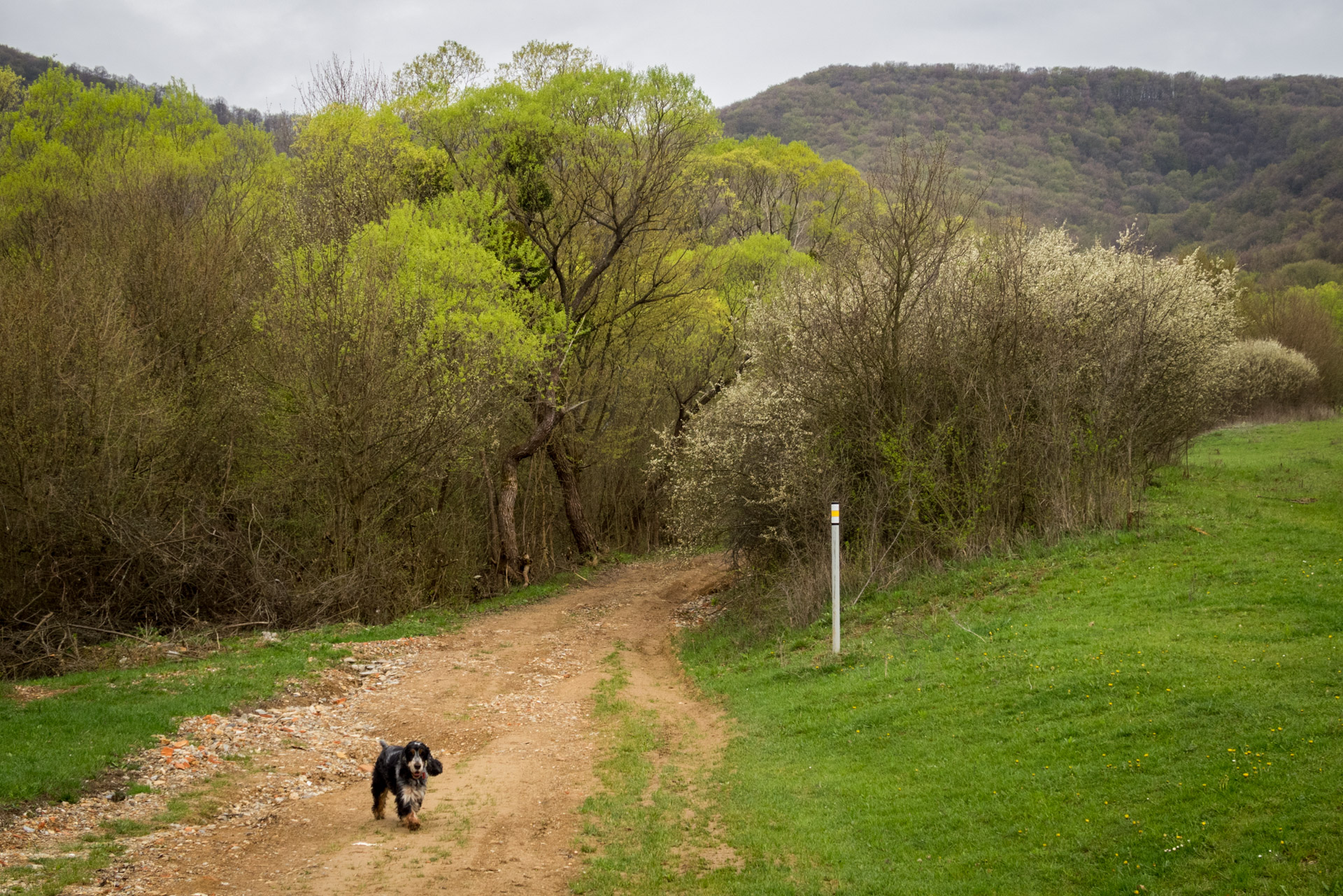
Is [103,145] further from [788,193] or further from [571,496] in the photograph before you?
[788,193]

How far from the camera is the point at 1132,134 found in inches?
3061

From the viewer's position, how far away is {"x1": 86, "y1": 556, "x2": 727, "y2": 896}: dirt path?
6.78 meters

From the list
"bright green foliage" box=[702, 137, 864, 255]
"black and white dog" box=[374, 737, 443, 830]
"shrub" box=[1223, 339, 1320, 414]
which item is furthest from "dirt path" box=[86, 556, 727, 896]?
"shrub" box=[1223, 339, 1320, 414]

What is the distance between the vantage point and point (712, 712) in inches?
481

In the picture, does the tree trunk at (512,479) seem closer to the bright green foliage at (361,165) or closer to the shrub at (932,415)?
the bright green foliage at (361,165)

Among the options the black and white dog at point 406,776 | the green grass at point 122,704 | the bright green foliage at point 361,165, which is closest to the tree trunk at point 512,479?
the bright green foliage at point 361,165

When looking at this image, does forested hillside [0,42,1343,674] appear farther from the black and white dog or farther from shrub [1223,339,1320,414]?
shrub [1223,339,1320,414]

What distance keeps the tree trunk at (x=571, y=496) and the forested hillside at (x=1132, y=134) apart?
1577 inches

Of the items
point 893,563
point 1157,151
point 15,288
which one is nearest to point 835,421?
point 893,563

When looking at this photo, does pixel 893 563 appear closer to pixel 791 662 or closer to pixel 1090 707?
pixel 791 662

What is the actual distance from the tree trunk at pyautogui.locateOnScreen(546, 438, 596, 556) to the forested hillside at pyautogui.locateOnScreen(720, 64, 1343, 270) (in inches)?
1577

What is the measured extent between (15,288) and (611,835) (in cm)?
1455

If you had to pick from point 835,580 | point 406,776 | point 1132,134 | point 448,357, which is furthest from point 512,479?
point 1132,134

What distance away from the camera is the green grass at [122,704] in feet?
27.2
